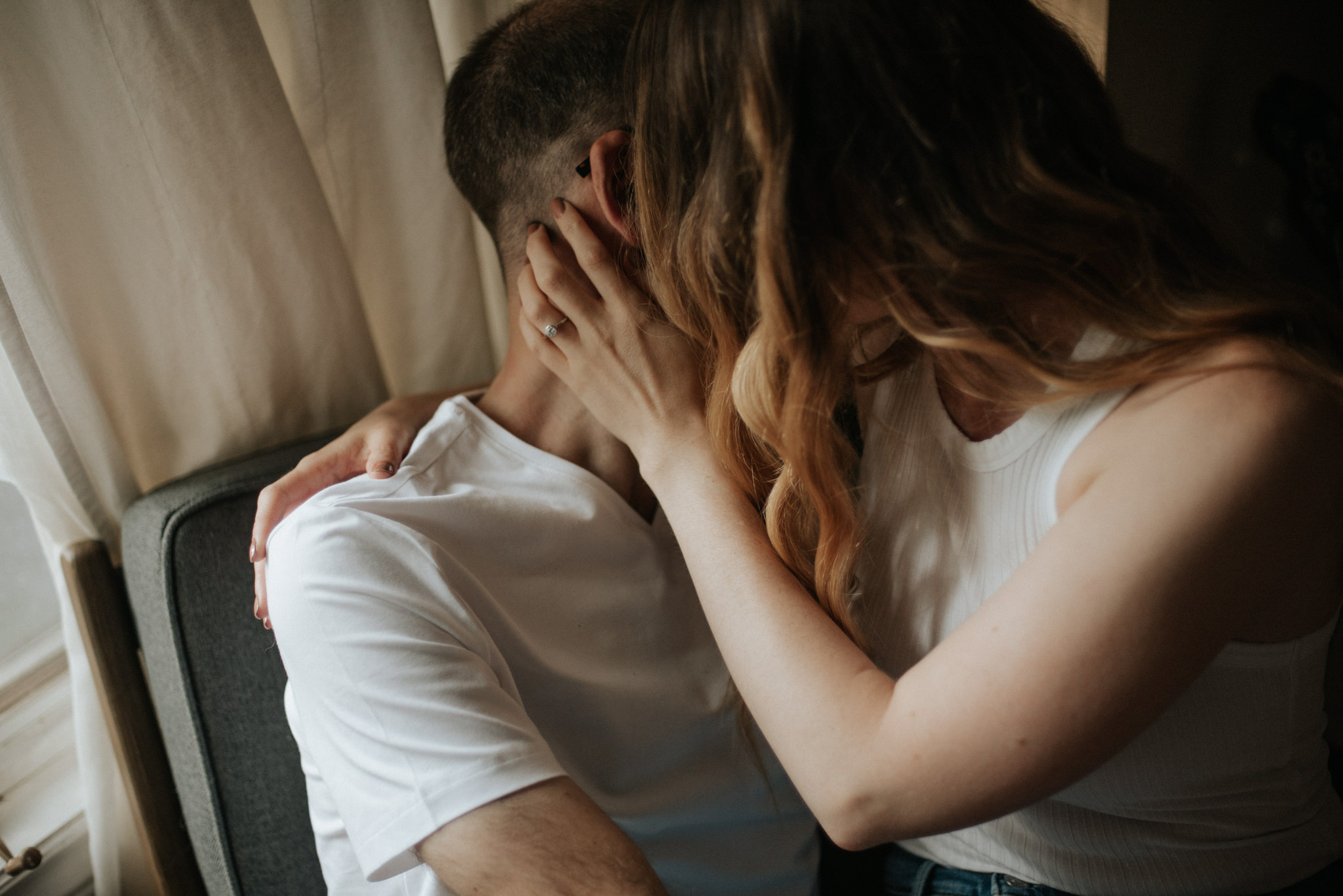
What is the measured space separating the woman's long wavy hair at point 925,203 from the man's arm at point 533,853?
40 centimetres

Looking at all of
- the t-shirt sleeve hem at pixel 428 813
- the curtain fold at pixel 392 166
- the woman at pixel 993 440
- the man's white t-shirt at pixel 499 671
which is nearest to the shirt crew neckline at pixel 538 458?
the man's white t-shirt at pixel 499 671

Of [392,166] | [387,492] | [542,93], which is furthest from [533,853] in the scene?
[392,166]

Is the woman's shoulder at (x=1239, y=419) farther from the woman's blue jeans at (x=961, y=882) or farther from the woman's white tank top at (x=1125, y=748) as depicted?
the woman's blue jeans at (x=961, y=882)

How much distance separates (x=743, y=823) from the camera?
979mm

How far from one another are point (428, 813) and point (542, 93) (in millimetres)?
752

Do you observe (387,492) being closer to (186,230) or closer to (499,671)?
(499,671)

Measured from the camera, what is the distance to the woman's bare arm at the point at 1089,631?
578 millimetres

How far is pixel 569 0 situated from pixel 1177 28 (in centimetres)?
117

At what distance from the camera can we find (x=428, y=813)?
681 millimetres

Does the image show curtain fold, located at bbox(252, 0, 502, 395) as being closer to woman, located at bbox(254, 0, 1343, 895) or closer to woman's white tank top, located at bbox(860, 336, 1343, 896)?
woman, located at bbox(254, 0, 1343, 895)

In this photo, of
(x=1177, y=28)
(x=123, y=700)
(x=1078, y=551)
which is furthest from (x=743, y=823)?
(x=1177, y=28)

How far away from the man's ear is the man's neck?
20 cm

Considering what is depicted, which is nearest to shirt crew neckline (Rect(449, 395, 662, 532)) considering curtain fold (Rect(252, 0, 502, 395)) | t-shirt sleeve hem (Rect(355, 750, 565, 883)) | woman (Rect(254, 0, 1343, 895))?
woman (Rect(254, 0, 1343, 895))

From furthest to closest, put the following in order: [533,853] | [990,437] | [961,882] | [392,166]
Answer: [392,166], [961,882], [990,437], [533,853]
